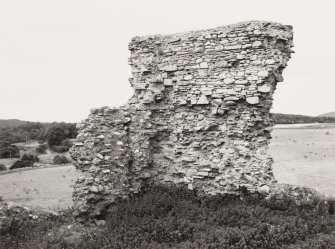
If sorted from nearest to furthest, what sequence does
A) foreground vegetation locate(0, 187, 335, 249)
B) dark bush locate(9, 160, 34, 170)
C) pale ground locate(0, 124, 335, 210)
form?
foreground vegetation locate(0, 187, 335, 249) → pale ground locate(0, 124, 335, 210) → dark bush locate(9, 160, 34, 170)

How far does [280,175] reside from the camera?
27.7 m

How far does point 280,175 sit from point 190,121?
700 inches

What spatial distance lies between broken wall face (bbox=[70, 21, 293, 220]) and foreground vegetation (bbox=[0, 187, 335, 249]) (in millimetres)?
698

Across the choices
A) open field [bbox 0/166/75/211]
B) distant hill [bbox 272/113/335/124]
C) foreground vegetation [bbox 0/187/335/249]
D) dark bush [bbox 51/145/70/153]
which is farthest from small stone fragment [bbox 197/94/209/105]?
distant hill [bbox 272/113/335/124]

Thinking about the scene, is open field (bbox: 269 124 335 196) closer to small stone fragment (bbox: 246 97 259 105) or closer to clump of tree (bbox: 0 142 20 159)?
small stone fragment (bbox: 246 97 259 105)

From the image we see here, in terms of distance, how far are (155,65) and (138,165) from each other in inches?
127

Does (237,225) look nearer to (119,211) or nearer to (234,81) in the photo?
(119,211)

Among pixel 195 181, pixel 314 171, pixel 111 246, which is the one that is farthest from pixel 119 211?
pixel 314 171

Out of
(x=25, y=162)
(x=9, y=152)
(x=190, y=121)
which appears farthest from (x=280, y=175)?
(x=9, y=152)

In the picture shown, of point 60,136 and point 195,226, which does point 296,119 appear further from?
point 195,226

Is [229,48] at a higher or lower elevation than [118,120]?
higher

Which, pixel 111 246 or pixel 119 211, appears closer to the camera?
pixel 111 246

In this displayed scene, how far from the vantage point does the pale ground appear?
22469 mm

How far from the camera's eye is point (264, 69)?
35.3ft
